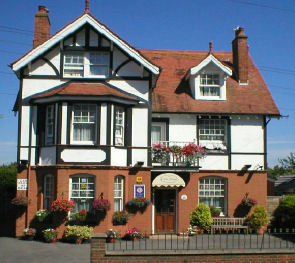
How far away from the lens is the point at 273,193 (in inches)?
1180

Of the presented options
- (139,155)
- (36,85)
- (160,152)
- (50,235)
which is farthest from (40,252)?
(36,85)

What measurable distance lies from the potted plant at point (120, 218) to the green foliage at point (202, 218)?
12.0 feet

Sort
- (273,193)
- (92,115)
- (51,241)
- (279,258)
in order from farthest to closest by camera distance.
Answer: (273,193) < (92,115) < (51,241) < (279,258)

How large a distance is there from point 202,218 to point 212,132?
4.59 metres

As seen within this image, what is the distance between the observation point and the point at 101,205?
19.1m

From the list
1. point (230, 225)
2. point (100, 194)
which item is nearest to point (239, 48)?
point (230, 225)

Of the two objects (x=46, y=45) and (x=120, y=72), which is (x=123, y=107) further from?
(x=46, y=45)

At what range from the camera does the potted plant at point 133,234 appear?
1956cm

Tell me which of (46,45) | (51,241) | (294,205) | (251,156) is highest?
(46,45)

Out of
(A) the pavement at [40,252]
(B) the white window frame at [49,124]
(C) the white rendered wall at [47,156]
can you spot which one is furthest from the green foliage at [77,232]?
(B) the white window frame at [49,124]

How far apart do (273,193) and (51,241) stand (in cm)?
1681

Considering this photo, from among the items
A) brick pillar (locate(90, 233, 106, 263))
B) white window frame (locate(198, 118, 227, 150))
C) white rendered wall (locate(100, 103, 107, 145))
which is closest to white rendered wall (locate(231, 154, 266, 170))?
white window frame (locate(198, 118, 227, 150))

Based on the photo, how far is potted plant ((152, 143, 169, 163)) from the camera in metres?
21.3

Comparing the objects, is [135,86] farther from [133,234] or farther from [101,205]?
[133,234]
